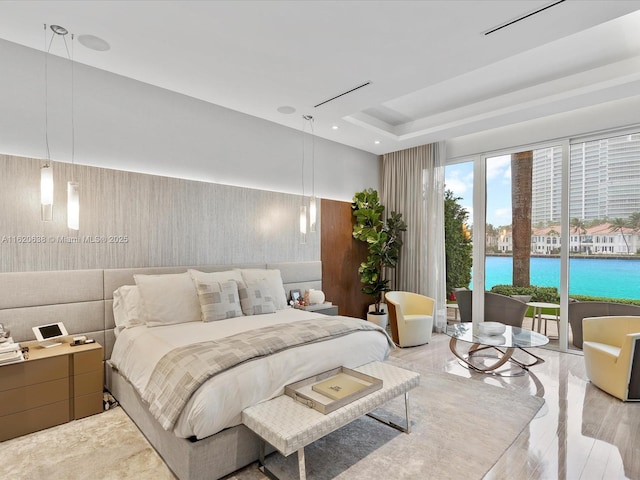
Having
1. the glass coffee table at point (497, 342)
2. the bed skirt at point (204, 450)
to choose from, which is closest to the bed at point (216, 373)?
the bed skirt at point (204, 450)

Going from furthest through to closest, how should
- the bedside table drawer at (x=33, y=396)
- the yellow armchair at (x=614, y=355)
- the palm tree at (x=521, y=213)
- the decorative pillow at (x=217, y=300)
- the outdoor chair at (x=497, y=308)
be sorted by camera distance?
the palm tree at (x=521, y=213) < the outdoor chair at (x=497, y=308) < the decorative pillow at (x=217, y=300) < the yellow armchair at (x=614, y=355) < the bedside table drawer at (x=33, y=396)

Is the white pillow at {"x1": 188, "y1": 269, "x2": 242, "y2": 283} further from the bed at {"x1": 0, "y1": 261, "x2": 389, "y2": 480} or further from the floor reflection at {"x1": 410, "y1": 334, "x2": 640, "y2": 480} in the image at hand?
the floor reflection at {"x1": 410, "y1": 334, "x2": 640, "y2": 480}

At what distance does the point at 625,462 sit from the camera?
227 centimetres

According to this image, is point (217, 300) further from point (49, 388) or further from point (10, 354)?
point (10, 354)

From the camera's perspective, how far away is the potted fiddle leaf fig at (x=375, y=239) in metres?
5.71

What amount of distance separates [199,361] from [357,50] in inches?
107

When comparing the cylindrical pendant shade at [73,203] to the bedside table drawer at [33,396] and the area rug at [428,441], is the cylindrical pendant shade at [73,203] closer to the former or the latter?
the bedside table drawer at [33,396]

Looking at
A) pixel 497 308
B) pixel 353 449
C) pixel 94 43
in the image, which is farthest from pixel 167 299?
pixel 497 308

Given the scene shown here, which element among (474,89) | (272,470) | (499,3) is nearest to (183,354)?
(272,470)

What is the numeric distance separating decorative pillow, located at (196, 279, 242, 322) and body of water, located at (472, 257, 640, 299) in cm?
401

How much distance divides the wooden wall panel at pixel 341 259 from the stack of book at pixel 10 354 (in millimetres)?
3684

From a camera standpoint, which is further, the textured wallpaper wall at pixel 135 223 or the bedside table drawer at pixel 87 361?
the textured wallpaper wall at pixel 135 223

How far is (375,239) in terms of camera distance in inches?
222

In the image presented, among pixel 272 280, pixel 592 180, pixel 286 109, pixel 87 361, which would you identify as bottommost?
pixel 87 361
